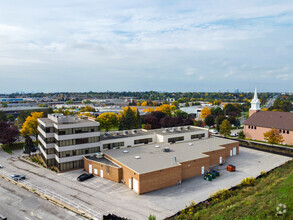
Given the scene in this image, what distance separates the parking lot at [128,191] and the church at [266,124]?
58.1 feet

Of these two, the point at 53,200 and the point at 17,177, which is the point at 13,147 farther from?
the point at 53,200

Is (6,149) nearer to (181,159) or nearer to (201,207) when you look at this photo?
(181,159)

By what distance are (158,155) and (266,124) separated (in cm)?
3943

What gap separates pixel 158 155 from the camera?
37000 millimetres

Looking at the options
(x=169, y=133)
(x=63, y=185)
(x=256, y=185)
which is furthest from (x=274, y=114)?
(x=63, y=185)

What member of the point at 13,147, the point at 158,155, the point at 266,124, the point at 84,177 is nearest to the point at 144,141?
the point at 158,155

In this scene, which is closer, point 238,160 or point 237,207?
point 237,207

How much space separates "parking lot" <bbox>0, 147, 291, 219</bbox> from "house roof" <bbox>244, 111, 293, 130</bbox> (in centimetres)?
1908

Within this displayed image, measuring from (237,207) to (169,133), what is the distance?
27999 mm

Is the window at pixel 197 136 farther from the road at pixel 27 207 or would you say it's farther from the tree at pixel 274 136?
the road at pixel 27 207

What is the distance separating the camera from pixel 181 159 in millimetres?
35031

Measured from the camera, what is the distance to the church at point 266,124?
181 feet

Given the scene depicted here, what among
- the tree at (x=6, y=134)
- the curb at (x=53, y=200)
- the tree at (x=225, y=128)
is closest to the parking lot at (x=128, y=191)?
the curb at (x=53, y=200)

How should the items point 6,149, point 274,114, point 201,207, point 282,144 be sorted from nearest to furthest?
point 201,207 < point 6,149 < point 282,144 < point 274,114
